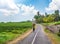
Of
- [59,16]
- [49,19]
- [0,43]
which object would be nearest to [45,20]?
[49,19]

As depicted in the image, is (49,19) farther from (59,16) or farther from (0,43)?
(0,43)

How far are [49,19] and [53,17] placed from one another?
5.25 metres

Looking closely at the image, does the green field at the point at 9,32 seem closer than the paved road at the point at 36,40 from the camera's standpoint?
No

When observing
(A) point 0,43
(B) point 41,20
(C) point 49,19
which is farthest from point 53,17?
(A) point 0,43

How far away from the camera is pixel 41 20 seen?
197 m

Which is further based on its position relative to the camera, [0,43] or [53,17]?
[53,17]

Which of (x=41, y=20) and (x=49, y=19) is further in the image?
(x=41, y=20)

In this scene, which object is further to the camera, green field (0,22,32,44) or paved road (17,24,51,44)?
green field (0,22,32,44)

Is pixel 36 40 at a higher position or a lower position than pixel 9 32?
higher

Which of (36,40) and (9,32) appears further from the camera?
(9,32)

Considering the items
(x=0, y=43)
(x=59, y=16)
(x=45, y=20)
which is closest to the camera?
(x=0, y=43)

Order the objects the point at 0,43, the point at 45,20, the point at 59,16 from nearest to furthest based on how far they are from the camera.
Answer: the point at 0,43
the point at 59,16
the point at 45,20

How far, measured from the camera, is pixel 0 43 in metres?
25.6

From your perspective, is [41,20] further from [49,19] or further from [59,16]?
Answer: [59,16]
